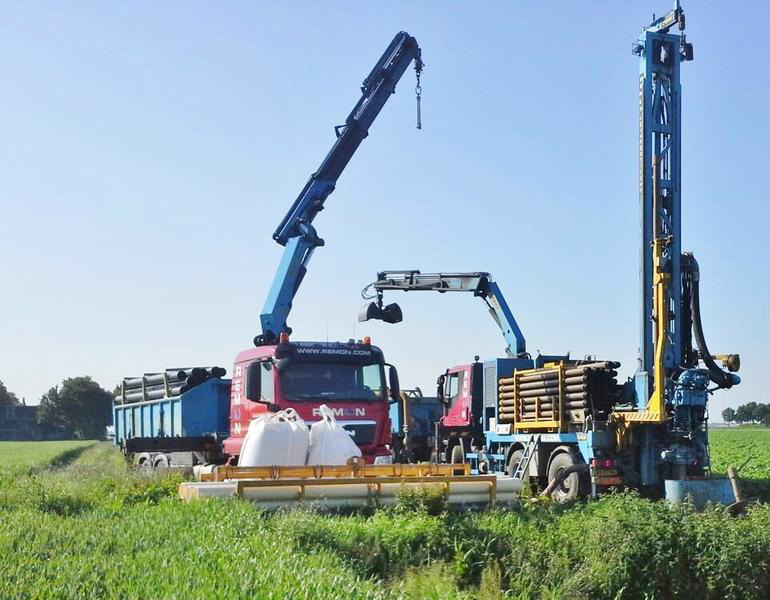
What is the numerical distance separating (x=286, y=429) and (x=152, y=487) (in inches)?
74.6

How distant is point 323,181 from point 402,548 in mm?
14232

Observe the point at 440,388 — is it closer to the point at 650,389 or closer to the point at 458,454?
the point at 458,454

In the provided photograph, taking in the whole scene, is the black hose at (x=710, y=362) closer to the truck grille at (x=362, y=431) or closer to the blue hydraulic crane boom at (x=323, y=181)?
the truck grille at (x=362, y=431)

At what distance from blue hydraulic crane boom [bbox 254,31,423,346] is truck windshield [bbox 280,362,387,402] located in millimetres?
5297

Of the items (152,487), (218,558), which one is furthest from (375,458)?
(218,558)

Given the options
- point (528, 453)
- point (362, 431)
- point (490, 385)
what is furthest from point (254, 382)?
point (490, 385)

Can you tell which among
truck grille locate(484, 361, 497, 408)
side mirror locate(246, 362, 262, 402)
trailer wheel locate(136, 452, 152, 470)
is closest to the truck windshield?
side mirror locate(246, 362, 262, 402)

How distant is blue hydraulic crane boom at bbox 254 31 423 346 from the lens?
21.5 meters

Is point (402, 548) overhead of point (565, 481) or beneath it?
overhead

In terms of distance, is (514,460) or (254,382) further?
(514,460)

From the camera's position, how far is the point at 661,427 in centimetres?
1631

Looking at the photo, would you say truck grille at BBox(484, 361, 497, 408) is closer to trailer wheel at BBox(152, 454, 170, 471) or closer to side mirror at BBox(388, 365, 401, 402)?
side mirror at BBox(388, 365, 401, 402)

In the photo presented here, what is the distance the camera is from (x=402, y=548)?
9.78 metres

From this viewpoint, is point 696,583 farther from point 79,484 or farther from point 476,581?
point 79,484
